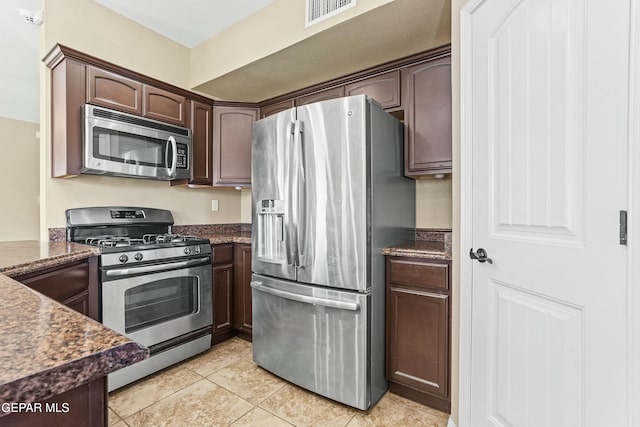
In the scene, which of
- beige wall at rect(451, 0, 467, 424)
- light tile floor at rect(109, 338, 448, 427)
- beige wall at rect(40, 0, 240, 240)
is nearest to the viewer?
beige wall at rect(451, 0, 467, 424)

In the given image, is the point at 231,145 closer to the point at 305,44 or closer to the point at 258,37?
the point at 258,37

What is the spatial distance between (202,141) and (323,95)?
3.86 ft

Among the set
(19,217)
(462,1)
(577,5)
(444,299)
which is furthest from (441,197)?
(19,217)

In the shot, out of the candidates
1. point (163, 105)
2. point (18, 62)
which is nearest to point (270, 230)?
point (163, 105)

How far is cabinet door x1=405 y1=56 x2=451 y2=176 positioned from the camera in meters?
2.05

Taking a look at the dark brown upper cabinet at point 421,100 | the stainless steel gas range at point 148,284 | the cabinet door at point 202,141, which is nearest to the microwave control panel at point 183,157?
the cabinet door at point 202,141

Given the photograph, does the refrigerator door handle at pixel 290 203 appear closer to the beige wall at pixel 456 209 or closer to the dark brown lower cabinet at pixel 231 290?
the dark brown lower cabinet at pixel 231 290

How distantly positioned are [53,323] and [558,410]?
1.45m

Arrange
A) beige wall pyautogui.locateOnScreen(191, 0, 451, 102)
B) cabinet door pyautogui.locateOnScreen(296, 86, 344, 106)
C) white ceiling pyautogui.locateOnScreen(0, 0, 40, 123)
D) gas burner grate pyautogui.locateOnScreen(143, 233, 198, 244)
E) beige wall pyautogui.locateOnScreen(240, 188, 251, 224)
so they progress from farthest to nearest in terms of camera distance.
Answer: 1. beige wall pyautogui.locateOnScreen(240, 188, 251, 224)
2. cabinet door pyautogui.locateOnScreen(296, 86, 344, 106)
3. gas burner grate pyautogui.locateOnScreen(143, 233, 198, 244)
4. white ceiling pyautogui.locateOnScreen(0, 0, 40, 123)
5. beige wall pyautogui.locateOnScreen(191, 0, 451, 102)

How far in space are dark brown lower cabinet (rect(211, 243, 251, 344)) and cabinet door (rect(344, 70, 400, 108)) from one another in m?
1.57

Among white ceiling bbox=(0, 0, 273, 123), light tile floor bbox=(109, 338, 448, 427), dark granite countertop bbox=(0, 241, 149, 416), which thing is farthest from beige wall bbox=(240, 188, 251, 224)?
dark granite countertop bbox=(0, 241, 149, 416)

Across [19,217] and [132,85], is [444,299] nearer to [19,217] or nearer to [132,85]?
[132,85]

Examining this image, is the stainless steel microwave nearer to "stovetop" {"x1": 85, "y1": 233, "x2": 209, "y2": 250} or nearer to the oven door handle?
"stovetop" {"x1": 85, "y1": 233, "x2": 209, "y2": 250}

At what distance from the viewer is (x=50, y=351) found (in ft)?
1.49
